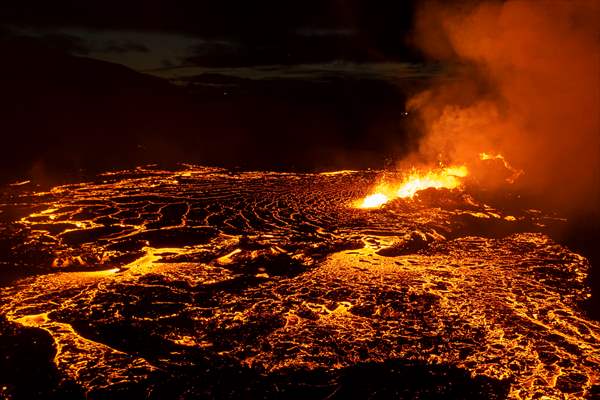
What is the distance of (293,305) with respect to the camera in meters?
6.17

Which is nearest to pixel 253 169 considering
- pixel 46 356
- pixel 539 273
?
pixel 539 273

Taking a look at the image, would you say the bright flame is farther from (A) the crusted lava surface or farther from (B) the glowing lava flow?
(A) the crusted lava surface

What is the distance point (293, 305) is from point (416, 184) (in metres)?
7.75

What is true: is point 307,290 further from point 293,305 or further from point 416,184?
point 416,184

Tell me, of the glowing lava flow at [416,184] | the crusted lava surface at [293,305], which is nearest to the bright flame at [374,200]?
the glowing lava flow at [416,184]

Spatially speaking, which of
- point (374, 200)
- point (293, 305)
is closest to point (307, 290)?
point (293, 305)

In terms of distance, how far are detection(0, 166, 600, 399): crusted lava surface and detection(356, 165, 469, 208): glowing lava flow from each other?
39.5 inches

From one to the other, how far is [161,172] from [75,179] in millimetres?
2829

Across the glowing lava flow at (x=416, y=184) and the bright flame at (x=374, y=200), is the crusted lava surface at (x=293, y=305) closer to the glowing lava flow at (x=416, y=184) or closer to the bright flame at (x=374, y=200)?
the bright flame at (x=374, y=200)

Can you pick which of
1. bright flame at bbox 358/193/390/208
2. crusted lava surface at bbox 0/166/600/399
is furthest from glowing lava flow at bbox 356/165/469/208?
crusted lava surface at bbox 0/166/600/399

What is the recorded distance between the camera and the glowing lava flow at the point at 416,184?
39.4 ft

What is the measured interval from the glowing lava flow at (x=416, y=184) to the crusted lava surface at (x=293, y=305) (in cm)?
100

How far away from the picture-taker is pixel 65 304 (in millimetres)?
6219

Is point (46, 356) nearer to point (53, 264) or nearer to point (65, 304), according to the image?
point (65, 304)
